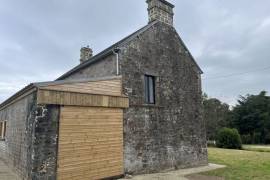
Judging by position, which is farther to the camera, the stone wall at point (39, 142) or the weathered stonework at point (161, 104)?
the weathered stonework at point (161, 104)

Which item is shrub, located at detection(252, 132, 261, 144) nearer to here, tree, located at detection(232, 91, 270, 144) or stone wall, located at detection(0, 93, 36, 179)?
tree, located at detection(232, 91, 270, 144)

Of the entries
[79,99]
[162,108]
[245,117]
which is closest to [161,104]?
[162,108]

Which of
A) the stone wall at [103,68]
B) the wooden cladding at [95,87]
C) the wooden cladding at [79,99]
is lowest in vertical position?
the wooden cladding at [79,99]

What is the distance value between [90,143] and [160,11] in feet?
26.8

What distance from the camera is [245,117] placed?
43.6m

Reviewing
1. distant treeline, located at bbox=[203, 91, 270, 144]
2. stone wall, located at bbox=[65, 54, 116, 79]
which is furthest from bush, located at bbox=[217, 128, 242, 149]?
stone wall, located at bbox=[65, 54, 116, 79]

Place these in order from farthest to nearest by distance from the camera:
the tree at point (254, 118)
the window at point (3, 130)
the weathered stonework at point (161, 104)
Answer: the tree at point (254, 118) < the window at point (3, 130) < the weathered stonework at point (161, 104)

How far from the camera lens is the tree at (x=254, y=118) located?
1599 inches

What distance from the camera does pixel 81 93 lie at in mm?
8727

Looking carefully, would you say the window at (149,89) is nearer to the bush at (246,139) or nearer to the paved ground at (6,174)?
the paved ground at (6,174)

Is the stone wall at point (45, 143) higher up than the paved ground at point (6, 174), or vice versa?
the stone wall at point (45, 143)

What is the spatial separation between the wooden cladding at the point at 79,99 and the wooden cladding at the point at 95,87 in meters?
0.15

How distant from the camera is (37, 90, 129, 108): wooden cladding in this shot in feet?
25.6

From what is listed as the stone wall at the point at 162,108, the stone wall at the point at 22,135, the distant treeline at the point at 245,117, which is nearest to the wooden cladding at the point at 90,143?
the stone wall at the point at 162,108
